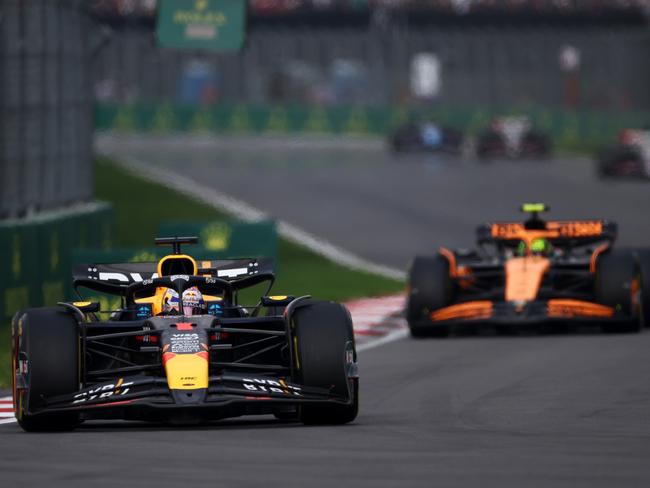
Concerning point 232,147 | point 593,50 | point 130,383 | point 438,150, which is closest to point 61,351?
point 130,383

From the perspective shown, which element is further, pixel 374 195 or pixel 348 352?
pixel 374 195

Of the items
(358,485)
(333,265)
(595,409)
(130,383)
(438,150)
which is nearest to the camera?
(358,485)

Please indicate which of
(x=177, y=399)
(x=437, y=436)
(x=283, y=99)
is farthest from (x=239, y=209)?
(x=283, y=99)

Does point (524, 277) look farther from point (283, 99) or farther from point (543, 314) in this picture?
point (283, 99)

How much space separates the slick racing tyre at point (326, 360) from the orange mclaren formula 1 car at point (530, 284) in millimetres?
7558

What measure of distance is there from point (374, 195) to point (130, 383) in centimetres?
3529

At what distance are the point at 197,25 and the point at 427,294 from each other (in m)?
8.38

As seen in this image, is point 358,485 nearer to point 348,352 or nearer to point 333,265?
point 348,352

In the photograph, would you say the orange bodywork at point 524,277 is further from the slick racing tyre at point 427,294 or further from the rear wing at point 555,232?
the slick racing tyre at point 427,294

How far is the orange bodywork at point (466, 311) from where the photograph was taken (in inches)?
811

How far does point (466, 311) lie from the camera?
20.7 m

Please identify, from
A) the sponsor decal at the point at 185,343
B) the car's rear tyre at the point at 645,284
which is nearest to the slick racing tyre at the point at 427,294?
the car's rear tyre at the point at 645,284

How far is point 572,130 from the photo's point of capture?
71.0m

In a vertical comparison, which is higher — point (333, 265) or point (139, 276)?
point (139, 276)
